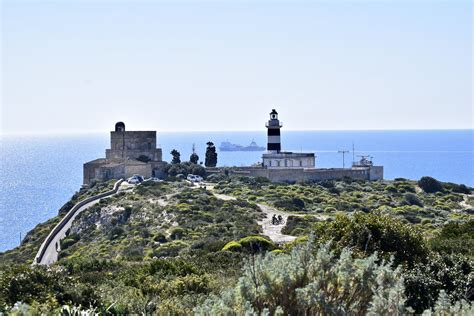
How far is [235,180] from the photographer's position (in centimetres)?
6103

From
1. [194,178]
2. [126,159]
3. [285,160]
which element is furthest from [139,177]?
[285,160]

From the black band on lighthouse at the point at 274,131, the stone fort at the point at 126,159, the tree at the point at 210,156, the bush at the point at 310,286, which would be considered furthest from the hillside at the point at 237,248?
the tree at the point at 210,156

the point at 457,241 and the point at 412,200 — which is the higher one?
the point at 457,241

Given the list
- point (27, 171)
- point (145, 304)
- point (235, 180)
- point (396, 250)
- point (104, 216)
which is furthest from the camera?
point (27, 171)

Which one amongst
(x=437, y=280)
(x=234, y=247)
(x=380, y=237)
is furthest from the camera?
(x=234, y=247)

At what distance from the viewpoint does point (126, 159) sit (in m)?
66.9

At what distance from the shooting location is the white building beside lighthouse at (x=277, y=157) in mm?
65750

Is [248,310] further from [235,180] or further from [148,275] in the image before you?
[235,180]

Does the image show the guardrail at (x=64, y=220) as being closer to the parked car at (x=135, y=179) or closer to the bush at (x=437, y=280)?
the parked car at (x=135, y=179)

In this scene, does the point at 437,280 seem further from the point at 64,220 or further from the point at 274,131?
the point at 274,131

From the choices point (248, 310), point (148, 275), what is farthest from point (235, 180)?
point (248, 310)

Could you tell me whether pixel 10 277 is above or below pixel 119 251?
above

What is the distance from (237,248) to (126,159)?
134 ft

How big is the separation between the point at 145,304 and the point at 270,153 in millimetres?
53647
